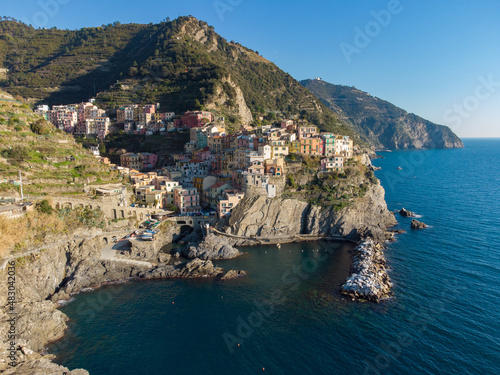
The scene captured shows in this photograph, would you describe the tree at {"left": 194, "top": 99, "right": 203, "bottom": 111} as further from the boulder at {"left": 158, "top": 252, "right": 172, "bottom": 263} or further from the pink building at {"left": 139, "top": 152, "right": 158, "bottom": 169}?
the boulder at {"left": 158, "top": 252, "right": 172, "bottom": 263}

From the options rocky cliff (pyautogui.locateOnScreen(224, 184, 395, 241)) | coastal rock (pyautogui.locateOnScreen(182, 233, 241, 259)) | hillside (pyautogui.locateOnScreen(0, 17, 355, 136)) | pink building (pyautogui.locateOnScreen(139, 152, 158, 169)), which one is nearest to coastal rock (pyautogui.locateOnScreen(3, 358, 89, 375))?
coastal rock (pyautogui.locateOnScreen(182, 233, 241, 259))

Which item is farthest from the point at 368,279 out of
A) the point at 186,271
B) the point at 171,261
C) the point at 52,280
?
the point at 52,280

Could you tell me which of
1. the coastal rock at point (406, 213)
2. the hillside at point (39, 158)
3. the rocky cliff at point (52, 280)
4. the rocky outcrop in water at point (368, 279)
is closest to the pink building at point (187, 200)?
the hillside at point (39, 158)

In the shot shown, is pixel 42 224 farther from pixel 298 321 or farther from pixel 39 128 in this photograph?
pixel 298 321

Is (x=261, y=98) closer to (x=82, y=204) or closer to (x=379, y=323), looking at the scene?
(x=82, y=204)

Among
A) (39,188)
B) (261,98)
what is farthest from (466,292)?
(261,98)

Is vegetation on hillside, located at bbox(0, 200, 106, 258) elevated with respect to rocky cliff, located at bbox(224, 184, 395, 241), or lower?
elevated
